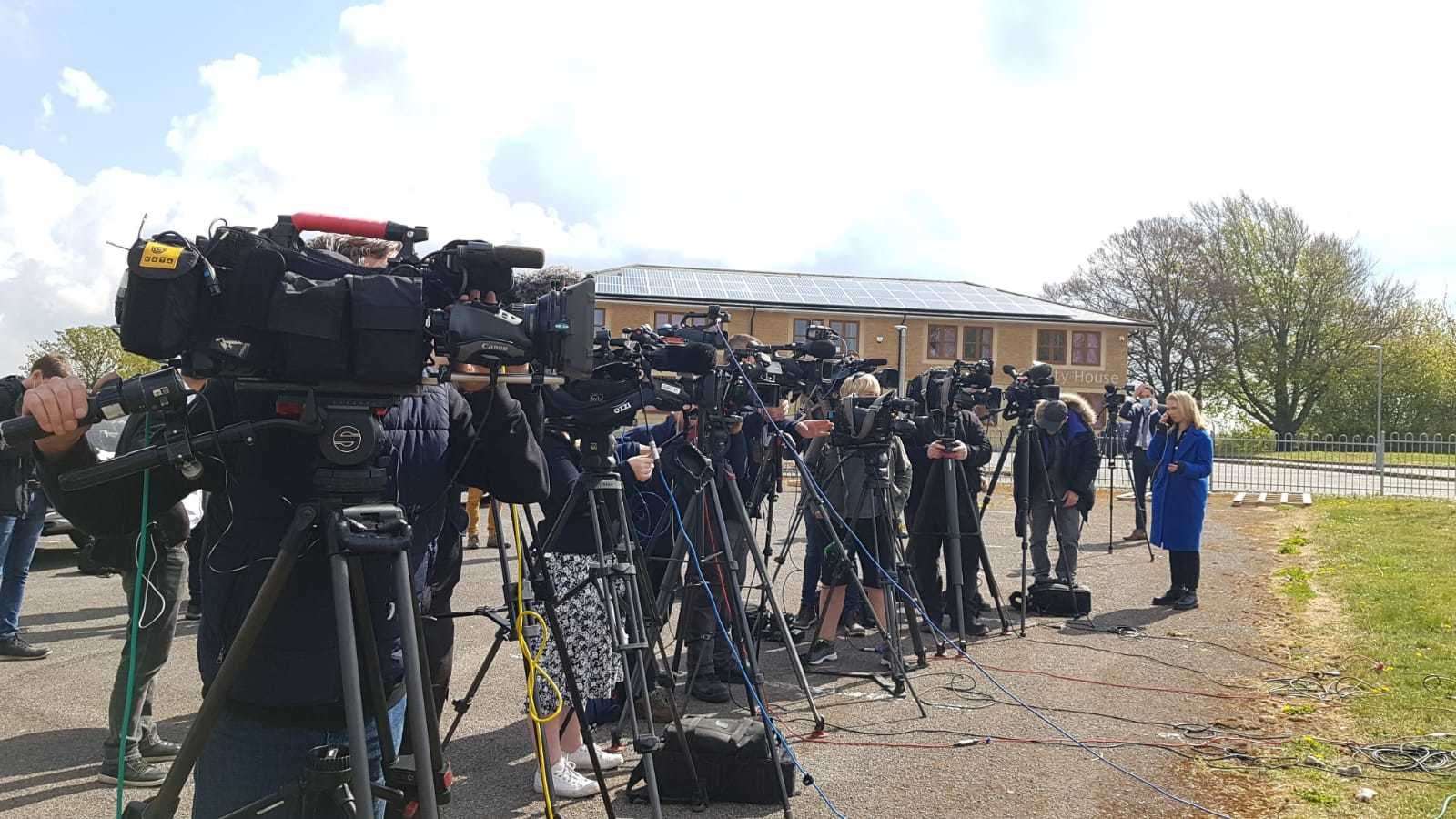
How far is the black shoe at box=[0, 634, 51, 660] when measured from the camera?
6.67 m

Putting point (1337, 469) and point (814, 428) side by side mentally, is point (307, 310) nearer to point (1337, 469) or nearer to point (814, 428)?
point (814, 428)

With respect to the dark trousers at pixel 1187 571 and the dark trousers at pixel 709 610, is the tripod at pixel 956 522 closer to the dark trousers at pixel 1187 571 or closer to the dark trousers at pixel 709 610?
the dark trousers at pixel 709 610

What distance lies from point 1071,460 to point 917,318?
37052 mm

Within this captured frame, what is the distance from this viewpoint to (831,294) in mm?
46531

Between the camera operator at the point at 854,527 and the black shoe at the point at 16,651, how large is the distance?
4.75m

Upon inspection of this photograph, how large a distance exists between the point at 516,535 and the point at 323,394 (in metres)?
1.20

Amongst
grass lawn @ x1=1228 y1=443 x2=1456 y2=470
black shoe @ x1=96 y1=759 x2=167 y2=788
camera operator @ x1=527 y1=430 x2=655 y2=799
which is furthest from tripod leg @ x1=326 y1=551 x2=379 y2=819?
grass lawn @ x1=1228 y1=443 x2=1456 y2=470

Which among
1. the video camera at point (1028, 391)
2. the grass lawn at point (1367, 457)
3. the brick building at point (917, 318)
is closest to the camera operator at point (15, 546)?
the video camera at point (1028, 391)

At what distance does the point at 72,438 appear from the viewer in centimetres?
230

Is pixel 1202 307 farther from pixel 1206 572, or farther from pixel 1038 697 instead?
pixel 1038 697

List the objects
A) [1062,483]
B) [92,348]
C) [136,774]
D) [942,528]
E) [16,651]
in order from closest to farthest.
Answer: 1. [136,774]
2. [16,651]
3. [942,528]
4. [1062,483]
5. [92,348]

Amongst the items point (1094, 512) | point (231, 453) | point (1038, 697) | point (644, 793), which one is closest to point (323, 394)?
point (231, 453)

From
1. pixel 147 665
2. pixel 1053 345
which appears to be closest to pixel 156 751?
pixel 147 665

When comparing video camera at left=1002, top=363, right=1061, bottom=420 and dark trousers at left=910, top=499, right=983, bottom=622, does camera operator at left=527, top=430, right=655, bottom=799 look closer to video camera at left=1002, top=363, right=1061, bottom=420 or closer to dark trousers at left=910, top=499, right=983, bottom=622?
dark trousers at left=910, top=499, right=983, bottom=622
